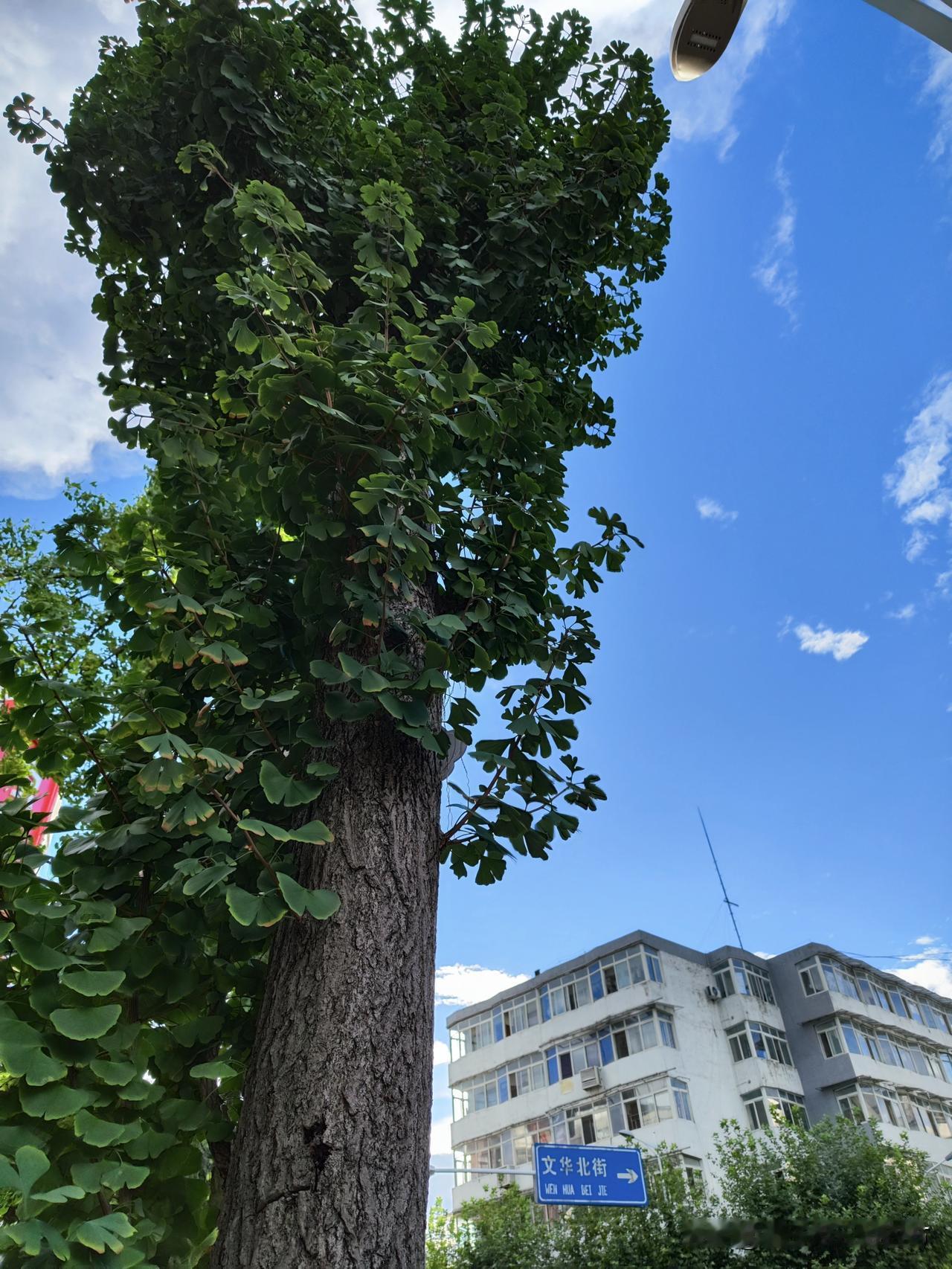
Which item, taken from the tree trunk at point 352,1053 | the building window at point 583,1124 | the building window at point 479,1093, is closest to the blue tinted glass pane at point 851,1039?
the building window at point 583,1124

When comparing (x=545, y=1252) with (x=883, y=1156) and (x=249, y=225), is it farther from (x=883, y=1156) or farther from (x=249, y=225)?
(x=249, y=225)

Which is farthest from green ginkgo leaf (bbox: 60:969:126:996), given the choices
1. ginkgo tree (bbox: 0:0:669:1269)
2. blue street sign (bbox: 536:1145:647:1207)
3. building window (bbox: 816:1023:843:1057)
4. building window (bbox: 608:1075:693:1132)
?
building window (bbox: 816:1023:843:1057)

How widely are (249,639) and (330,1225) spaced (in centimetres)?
173

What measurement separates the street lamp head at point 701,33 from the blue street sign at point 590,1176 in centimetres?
1328

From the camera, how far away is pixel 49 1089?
186cm

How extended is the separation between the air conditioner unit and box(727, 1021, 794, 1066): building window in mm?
4288

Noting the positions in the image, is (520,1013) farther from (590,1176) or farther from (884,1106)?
(590,1176)

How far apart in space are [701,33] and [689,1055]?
2581cm

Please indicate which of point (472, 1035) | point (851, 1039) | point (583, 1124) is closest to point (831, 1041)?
point (851, 1039)

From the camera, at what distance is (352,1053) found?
6.57ft

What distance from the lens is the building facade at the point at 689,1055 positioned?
23891 millimetres

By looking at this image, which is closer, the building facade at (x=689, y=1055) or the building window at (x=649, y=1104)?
the building window at (x=649, y=1104)

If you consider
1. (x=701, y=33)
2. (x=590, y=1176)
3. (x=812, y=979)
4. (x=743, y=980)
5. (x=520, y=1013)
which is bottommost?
(x=590, y=1176)

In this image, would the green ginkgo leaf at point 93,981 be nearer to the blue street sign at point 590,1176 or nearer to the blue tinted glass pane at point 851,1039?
the blue street sign at point 590,1176
